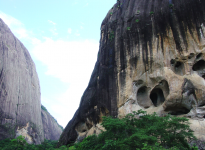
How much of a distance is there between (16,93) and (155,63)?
21.5m

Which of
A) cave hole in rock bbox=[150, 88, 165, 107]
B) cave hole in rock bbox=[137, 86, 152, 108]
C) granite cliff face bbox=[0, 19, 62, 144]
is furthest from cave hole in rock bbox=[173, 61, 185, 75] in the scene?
granite cliff face bbox=[0, 19, 62, 144]

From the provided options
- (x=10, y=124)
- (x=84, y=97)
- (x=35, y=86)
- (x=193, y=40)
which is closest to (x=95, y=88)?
(x=84, y=97)

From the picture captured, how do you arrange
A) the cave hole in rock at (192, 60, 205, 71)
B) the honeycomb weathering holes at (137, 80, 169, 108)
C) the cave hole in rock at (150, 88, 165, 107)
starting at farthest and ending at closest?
1. the cave hole in rock at (150, 88, 165, 107)
2. the honeycomb weathering holes at (137, 80, 169, 108)
3. the cave hole in rock at (192, 60, 205, 71)

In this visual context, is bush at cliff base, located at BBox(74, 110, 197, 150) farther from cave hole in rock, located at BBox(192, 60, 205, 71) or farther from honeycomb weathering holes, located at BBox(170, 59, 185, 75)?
cave hole in rock, located at BBox(192, 60, 205, 71)

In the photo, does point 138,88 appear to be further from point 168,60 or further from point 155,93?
point 168,60

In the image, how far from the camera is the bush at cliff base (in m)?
9.24

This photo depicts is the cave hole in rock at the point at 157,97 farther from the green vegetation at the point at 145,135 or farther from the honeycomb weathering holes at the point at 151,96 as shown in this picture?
the green vegetation at the point at 145,135

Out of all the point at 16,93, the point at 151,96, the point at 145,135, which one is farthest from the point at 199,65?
the point at 16,93

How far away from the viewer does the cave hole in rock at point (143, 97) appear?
1404 centimetres

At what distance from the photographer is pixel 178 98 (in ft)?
39.1

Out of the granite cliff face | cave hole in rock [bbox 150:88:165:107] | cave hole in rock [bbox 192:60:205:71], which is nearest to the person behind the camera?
cave hole in rock [bbox 192:60:205:71]

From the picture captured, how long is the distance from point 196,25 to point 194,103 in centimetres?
478

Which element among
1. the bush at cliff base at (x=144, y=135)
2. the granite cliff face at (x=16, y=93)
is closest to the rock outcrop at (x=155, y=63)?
the bush at cliff base at (x=144, y=135)

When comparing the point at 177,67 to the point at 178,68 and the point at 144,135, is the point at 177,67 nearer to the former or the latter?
the point at 178,68
